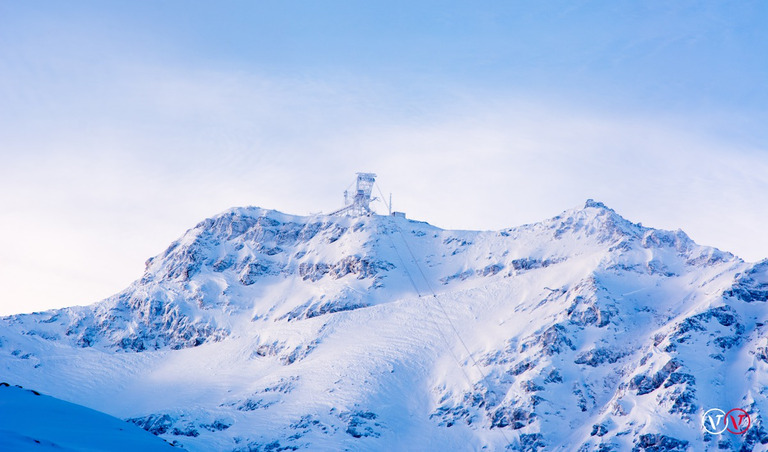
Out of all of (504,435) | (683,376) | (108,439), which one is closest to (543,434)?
(504,435)

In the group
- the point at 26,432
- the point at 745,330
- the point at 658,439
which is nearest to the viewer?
Answer: the point at 26,432

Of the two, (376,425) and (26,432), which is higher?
(26,432)

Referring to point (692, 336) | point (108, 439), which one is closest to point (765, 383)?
point (692, 336)

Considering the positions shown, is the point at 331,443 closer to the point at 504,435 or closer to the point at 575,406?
the point at 504,435

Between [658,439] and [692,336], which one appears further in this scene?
[692,336]

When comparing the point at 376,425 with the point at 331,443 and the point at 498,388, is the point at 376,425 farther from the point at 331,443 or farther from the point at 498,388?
the point at 498,388

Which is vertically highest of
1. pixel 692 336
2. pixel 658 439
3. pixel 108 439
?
pixel 108 439

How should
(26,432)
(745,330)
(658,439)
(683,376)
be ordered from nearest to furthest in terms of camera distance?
(26,432)
(658,439)
(683,376)
(745,330)
